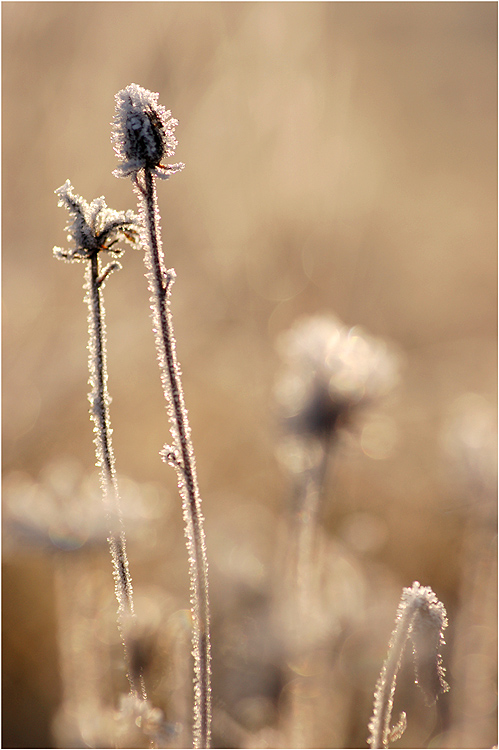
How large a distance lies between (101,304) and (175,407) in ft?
0.13

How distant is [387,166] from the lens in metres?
2.38

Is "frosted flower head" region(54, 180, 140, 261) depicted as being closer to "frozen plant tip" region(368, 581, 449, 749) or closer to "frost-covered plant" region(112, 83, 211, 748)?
"frost-covered plant" region(112, 83, 211, 748)

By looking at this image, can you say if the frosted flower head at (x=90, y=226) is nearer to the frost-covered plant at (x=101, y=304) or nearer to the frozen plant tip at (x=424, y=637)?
the frost-covered plant at (x=101, y=304)

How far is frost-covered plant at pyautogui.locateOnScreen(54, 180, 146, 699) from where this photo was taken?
0.54ft

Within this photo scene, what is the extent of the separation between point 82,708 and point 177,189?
3.00 ft

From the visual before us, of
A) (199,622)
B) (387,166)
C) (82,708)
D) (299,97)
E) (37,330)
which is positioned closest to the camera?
(199,622)

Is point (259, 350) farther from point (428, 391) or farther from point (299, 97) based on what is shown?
point (299, 97)

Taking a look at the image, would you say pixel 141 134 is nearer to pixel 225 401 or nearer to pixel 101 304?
pixel 101 304

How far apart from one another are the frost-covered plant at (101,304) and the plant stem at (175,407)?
17 mm

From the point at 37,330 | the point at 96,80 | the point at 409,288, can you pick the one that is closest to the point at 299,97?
the point at 96,80

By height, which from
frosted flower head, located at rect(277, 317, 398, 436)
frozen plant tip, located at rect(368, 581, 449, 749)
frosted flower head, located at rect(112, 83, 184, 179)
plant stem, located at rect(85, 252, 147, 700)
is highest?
frosted flower head, located at rect(112, 83, 184, 179)

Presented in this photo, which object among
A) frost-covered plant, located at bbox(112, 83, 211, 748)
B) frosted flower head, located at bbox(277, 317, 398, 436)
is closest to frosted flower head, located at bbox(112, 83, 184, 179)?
frost-covered plant, located at bbox(112, 83, 211, 748)

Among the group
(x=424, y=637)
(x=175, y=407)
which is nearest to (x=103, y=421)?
(x=175, y=407)

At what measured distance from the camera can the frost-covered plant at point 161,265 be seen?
16cm
